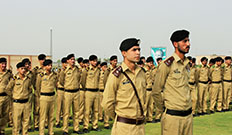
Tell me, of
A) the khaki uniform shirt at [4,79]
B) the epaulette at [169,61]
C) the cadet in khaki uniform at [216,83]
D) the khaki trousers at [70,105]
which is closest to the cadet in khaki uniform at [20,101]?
the khaki uniform shirt at [4,79]

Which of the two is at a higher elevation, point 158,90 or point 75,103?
point 158,90

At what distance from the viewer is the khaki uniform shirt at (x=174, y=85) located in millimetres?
3384

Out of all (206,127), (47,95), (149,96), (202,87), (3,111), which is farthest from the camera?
(202,87)

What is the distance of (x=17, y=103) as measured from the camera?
582cm

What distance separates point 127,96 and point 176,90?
32.6 inches

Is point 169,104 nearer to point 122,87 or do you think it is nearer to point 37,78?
point 122,87

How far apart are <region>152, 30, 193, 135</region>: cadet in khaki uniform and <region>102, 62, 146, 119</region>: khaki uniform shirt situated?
0.55m

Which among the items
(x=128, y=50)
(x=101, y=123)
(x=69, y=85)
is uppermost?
(x=128, y=50)

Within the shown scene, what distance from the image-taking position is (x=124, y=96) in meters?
2.98

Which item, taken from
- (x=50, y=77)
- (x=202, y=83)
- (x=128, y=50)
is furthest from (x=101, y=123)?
(x=128, y=50)

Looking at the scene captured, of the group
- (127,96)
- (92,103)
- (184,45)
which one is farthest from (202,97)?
(127,96)

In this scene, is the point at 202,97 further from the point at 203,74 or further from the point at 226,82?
the point at 226,82

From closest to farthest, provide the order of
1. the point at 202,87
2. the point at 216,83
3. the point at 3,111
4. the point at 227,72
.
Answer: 1. the point at 3,111
2. the point at 202,87
3. the point at 216,83
4. the point at 227,72

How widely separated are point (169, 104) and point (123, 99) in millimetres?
808
